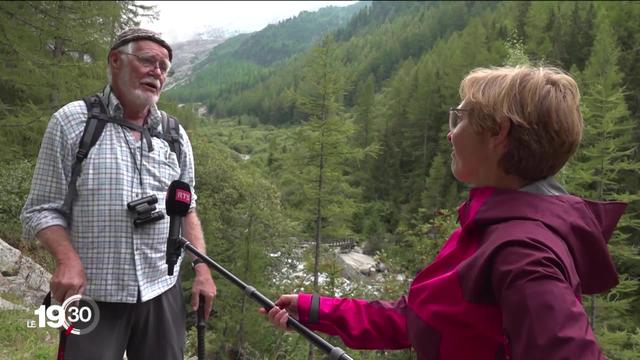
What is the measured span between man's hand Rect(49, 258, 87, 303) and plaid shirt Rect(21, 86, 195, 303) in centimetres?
15

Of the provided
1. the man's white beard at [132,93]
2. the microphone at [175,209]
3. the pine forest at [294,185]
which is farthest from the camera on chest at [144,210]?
the pine forest at [294,185]

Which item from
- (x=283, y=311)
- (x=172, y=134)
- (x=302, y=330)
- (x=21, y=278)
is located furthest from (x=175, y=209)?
(x=21, y=278)

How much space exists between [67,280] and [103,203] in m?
0.42

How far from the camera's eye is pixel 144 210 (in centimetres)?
265

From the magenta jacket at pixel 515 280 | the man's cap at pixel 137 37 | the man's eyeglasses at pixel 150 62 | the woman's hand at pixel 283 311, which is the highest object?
the man's cap at pixel 137 37

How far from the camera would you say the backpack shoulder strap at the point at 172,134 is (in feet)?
9.76

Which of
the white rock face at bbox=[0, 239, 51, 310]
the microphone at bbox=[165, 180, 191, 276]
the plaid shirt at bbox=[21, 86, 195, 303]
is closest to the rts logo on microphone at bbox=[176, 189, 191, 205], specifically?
the microphone at bbox=[165, 180, 191, 276]

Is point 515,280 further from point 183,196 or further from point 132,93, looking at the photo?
point 132,93

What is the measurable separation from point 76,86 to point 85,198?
11.1m

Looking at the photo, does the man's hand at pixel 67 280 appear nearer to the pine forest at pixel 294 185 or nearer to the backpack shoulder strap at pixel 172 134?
the backpack shoulder strap at pixel 172 134

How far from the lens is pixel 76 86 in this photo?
40.1 ft

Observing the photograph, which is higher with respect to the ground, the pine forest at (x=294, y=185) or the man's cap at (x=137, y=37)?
the man's cap at (x=137, y=37)

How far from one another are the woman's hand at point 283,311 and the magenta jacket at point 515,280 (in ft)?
1.74

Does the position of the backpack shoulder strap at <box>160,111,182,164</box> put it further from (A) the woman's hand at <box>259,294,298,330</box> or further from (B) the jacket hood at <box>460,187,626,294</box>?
(B) the jacket hood at <box>460,187,626,294</box>
